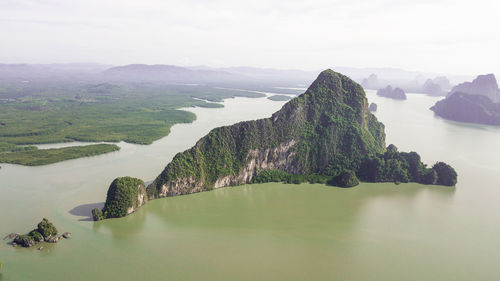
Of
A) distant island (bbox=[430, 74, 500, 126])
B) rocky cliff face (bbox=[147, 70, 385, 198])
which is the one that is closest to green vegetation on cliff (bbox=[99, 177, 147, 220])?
rocky cliff face (bbox=[147, 70, 385, 198])

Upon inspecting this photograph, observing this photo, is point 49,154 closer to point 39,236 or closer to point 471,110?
point 39,236

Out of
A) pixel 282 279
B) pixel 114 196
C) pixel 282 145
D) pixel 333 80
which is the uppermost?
pixel 333 80

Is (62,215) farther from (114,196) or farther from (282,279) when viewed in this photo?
(282,279)

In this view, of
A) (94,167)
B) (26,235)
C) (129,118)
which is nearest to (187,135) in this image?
(94,167)

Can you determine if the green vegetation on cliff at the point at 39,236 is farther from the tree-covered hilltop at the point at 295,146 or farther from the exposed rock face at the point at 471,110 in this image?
the exposed rock face at the point at 471,110

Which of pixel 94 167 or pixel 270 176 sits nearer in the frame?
pixel 270 176

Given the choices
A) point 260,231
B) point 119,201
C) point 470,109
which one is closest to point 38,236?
point 119,201

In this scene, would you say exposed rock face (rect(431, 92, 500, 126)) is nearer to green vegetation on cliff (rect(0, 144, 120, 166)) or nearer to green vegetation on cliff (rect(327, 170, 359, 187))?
green vegetation on cliff (rect(327, 170, 359, 187))
